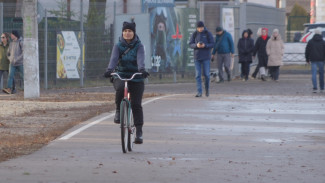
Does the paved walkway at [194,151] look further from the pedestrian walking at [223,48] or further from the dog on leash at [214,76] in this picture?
the dog on leash at [214,76]

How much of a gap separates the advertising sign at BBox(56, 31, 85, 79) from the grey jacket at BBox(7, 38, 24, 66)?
8.10ft

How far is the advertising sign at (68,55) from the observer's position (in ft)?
86.9

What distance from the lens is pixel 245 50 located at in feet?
98.5

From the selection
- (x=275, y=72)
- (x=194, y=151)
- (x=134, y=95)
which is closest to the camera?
(x=194, y=151)

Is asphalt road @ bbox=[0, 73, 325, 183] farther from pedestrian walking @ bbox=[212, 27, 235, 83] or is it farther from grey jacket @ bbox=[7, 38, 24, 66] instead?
pedestrian walking @ bbox=[212, 27, 235, 83]

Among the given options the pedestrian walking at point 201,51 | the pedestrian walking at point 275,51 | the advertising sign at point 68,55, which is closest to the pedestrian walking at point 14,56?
the advertising sign at point 68,55

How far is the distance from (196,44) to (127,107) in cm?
984

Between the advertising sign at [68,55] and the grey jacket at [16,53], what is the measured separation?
2.47 metres

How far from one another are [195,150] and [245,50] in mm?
18571

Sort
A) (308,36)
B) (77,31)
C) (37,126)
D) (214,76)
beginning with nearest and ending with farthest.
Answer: (37,126) < (77,31) < (214,76) < (308,36)

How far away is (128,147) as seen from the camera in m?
11.6

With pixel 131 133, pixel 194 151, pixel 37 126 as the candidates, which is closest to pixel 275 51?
pixel 37 126

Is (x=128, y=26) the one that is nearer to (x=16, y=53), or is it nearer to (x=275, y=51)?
(x=16, y=53)

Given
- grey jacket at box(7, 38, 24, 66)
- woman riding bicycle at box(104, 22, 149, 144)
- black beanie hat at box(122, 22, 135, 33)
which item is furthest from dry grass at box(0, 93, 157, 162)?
grey jacket at box(7, 38, 24, 66)
